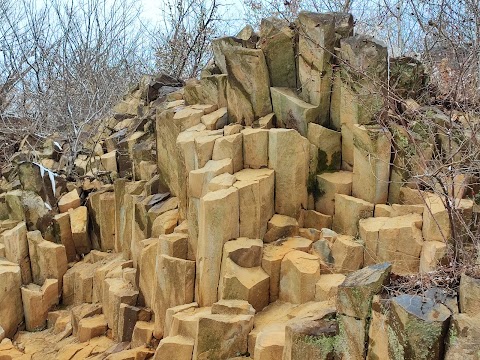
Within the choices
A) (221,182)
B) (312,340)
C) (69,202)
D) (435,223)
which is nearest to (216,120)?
(221,182)

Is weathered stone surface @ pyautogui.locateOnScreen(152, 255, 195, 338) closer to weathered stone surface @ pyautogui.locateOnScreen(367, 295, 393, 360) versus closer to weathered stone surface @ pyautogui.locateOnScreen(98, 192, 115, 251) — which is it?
weathered stone surface @ pyautogui.locateOnScreen(367, 295, 393, 360)

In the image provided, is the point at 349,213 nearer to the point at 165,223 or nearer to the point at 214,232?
the point at 214,232

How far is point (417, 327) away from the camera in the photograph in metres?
4.22

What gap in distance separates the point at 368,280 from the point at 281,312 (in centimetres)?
195

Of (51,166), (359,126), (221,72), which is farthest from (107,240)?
(359,126)

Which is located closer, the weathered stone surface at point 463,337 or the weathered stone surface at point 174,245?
the weathered stone surface at point 463,337

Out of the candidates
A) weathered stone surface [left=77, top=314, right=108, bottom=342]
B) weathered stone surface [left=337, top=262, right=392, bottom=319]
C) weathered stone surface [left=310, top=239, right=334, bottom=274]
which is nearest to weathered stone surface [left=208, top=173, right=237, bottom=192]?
weathered stone surface [left=310, top=239, right=334, bottom=274]

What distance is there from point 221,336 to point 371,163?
9.76 feet

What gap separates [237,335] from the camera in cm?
603

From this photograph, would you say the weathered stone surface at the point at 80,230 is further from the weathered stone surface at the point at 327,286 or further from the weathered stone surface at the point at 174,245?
the weathered stone surface at the point at 327,286

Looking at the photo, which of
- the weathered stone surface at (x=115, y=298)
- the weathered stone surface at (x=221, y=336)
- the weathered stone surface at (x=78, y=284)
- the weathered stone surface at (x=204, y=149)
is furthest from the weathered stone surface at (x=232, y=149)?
the weathered stone surface at (x=78, y=284)

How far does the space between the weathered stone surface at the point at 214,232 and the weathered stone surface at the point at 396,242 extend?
66.0 inches

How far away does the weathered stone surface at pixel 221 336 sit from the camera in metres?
6.02

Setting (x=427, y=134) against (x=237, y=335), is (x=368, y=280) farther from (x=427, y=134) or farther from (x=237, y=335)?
(x=427, y=134)
